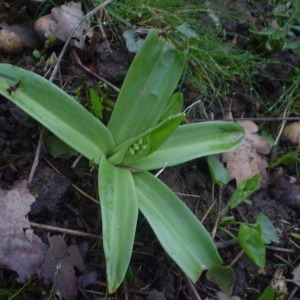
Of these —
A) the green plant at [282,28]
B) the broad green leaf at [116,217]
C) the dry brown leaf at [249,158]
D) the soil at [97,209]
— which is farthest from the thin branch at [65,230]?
the green plant at [282,28]

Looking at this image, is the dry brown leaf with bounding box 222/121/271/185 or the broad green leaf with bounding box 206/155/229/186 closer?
the broad green leaf with bounding box 206/155/229/186

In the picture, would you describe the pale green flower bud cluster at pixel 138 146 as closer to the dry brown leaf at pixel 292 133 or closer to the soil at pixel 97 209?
the soil at pixel 97 209

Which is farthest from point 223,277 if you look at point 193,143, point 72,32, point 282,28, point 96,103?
point 282,28

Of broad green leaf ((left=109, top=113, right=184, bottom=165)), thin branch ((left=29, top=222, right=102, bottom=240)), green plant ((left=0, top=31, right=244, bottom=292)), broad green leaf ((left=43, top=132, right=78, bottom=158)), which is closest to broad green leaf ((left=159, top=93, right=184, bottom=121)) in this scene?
green plant ((left=0, top=31, right=244, bottom=292))

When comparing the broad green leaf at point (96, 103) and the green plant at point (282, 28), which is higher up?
the broad green leaf at point (96, 103)

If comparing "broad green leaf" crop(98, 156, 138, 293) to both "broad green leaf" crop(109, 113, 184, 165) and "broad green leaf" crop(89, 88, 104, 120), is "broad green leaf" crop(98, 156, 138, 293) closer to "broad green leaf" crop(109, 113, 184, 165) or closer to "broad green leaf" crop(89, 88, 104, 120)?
"broad green leaf" crop(109, 113, 184, 165)

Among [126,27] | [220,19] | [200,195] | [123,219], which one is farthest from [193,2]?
[123,219]

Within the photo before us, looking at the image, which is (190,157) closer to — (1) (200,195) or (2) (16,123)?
(1) (200,195)
